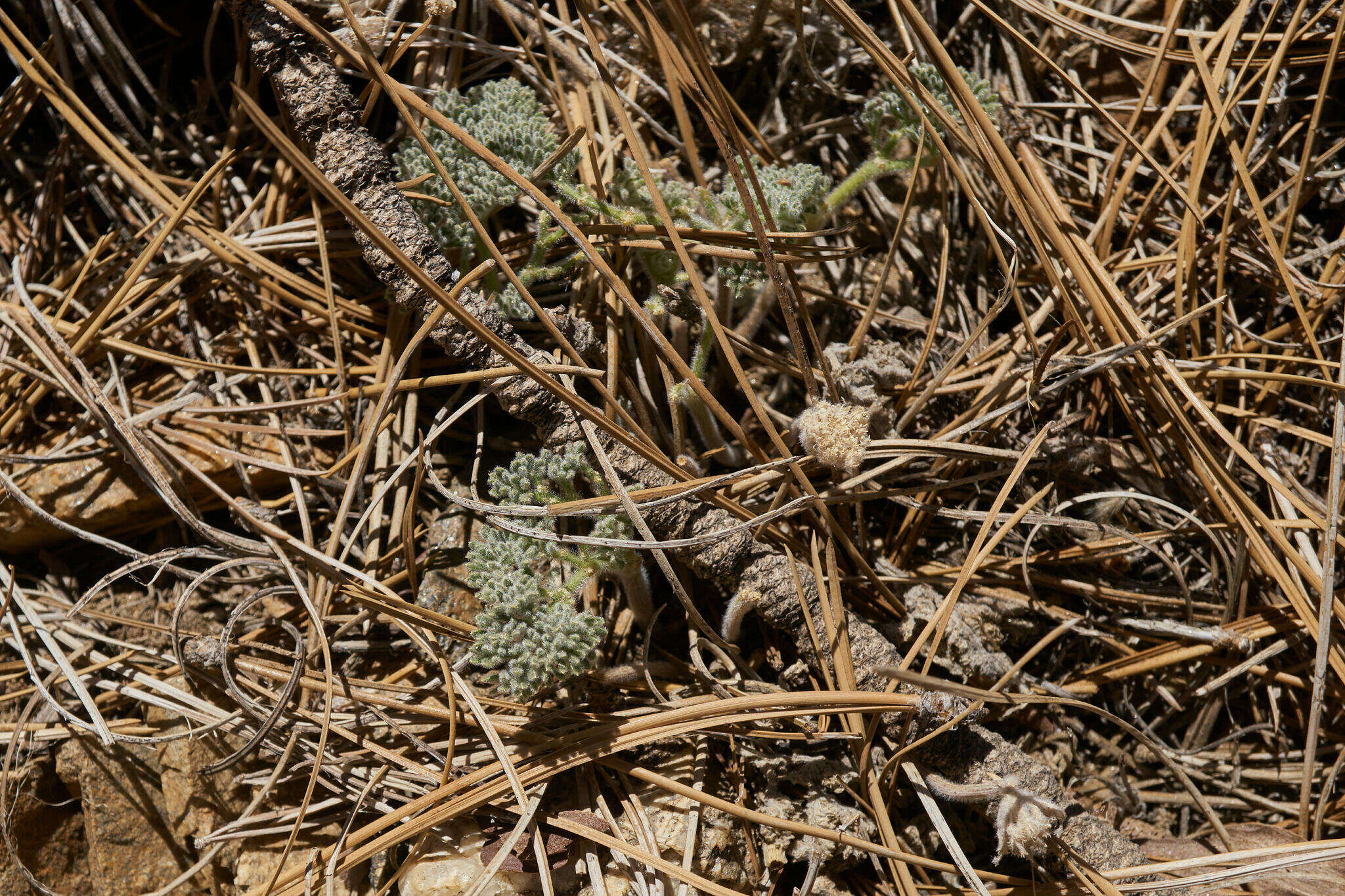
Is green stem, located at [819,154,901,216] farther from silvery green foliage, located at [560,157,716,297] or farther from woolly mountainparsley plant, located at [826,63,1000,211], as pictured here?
silvery green foliage, located at [560,157,716,297]

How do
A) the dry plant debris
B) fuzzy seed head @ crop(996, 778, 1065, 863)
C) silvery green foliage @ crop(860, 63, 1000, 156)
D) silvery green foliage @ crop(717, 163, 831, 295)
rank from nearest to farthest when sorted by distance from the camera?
fuzzy seed head @ crop(996, 778, 1065, 863) → the dry plant debris → silvery green foliage @ crop(717, 163, 831, 295) → silvery green foliage @ crop(860, 63, 1000, 156)

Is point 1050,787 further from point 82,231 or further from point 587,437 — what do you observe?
point 82,231

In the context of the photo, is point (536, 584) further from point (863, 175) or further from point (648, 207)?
point (863, 175)

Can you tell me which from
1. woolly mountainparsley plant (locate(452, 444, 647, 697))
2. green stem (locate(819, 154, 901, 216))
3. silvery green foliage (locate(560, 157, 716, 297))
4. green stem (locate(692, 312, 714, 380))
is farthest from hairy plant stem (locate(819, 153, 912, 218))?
woolly mountainparsley plant (locate(452, 444, 647, 697))

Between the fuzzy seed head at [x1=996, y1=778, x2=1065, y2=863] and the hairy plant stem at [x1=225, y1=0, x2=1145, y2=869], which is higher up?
the hairy plant stem at [x1=225, y1=0, x2=1145, y2=869]

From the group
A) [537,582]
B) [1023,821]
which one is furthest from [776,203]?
[1023,821]

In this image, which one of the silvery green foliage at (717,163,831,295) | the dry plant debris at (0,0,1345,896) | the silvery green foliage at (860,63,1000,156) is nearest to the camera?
the dry plant debris at (0,0,1345,896)
